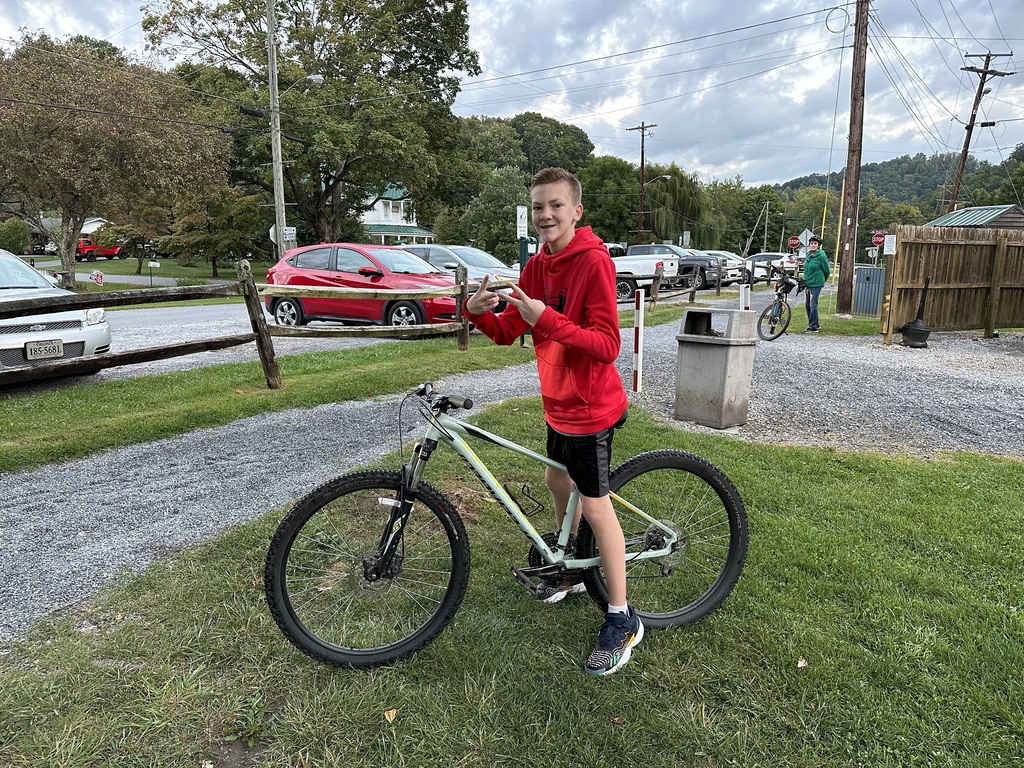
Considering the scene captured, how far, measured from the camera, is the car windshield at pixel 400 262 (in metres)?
11.1

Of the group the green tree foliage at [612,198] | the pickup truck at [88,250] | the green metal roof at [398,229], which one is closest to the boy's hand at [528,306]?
the pickup truck at [88,250]

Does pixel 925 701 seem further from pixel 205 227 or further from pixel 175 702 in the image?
pixel 205 227

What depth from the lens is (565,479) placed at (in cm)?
267

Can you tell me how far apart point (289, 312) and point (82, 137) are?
1504cm

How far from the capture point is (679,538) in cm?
296

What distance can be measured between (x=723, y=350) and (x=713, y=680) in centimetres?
397

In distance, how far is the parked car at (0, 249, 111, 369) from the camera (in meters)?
6.61

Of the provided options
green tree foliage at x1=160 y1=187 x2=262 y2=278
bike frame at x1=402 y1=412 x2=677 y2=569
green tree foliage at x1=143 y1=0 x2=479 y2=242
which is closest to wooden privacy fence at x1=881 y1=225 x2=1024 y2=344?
bike frame at x1=402 y1=412 x2=677 y2=569

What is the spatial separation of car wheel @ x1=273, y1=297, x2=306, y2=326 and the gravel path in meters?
5.17

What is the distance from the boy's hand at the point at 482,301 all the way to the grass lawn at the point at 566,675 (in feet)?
4.50

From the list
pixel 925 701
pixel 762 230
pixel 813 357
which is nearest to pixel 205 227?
pixel 813 357

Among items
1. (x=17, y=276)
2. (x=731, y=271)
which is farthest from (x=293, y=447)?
(x=731, y=271)

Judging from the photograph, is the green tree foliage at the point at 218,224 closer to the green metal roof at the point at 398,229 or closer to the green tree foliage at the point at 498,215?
the green tree foliage at the point at 498,215

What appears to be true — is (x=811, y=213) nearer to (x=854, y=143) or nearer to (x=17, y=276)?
(x=854, y=143)
